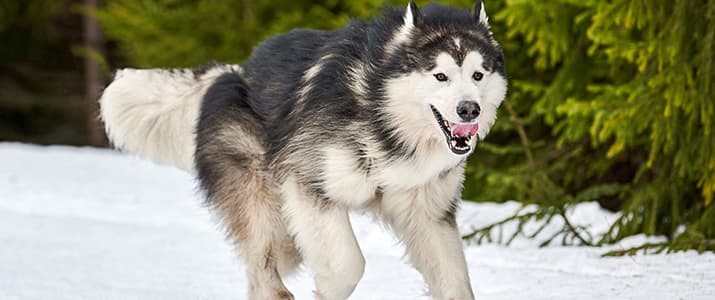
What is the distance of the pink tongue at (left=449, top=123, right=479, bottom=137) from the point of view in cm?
513

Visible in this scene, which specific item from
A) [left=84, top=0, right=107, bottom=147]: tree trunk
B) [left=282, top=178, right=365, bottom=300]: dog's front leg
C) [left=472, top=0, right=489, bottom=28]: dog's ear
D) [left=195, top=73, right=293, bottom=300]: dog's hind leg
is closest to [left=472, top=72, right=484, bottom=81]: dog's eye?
[left=472, top=0, right=489, bottom=28]: dog's ear

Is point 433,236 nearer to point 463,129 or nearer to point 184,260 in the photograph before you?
point 463,129

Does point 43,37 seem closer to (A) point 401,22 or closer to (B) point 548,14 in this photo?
(B) point 548,14

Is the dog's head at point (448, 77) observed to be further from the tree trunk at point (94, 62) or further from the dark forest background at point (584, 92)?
the tree trunk at point (94, 62)

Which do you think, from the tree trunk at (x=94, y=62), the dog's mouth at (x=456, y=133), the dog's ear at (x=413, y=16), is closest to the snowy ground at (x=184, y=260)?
the dog's mouth at (x=456, y=133)

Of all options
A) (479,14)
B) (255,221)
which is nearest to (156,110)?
(255,221)

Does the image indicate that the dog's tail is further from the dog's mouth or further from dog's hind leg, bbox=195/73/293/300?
the dog's mouth

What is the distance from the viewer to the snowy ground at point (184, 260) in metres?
6.56

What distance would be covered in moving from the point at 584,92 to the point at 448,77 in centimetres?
565

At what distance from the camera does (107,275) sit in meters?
7.35

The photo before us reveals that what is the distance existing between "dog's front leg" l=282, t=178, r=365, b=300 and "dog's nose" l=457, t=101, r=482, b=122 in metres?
0.97

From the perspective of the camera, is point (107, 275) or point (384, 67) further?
point (107, 275)

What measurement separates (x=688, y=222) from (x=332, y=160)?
4.50m

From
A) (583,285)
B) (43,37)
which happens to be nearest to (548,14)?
(583,285)
